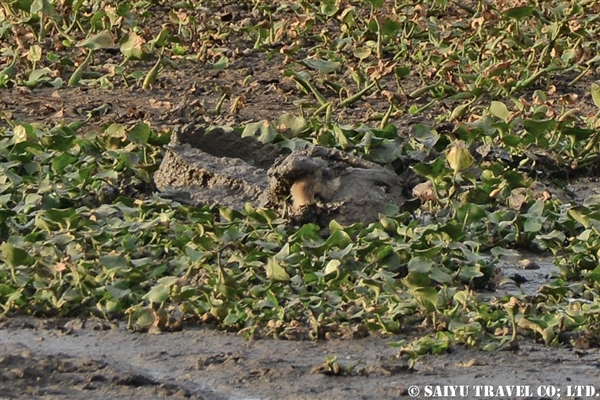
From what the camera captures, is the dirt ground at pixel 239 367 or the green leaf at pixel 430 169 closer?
the dirt ground at pixel 239 367

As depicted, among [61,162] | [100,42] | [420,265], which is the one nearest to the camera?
[420,265]

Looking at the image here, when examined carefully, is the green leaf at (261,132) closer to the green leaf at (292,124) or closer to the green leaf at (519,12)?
the green leaf at (292,124)

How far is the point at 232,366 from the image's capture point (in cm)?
321

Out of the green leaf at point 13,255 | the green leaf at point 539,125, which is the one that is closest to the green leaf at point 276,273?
the green leaf at point 13,255

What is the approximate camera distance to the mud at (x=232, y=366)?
9.84 ft

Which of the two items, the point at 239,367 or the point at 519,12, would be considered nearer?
the point at 239,367

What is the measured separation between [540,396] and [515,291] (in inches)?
40.8

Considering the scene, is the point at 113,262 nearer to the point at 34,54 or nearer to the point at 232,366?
the point at 232,366

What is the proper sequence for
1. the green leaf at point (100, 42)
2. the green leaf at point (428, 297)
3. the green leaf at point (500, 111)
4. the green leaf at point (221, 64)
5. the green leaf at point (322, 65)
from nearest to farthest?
the green leaf at point (428, 297) < the green leaf at point (500, 111) < the green leaf at point (322, 65) < the green leaf at point (100, 42) < the green leaf at point (221, 64)

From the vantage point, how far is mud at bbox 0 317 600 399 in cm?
300

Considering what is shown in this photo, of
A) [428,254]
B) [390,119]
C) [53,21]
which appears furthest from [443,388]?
[53,21]

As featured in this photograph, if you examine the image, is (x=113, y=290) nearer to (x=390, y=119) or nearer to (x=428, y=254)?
(x=428, y=254)

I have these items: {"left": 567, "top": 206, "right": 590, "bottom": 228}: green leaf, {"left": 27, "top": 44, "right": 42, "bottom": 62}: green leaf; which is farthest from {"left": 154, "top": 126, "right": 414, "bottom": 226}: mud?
{"left": 27, "top": 44, "right": 42, "bottom": 62}: green leaf

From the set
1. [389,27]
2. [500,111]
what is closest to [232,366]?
[500,111]
